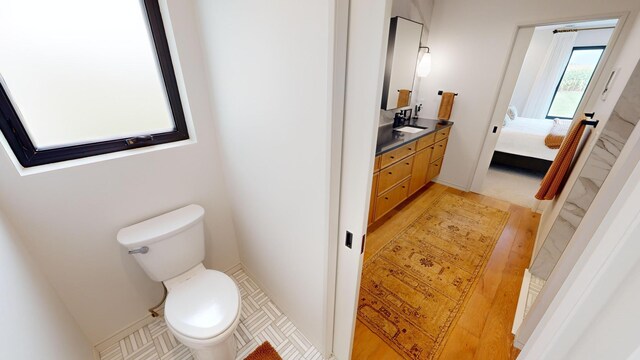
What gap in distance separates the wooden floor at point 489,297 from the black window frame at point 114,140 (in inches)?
70.3

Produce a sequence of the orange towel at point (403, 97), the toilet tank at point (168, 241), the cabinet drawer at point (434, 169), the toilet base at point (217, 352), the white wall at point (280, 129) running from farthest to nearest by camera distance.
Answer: the cabinet drawer at point (434, 169), the orange towel at point (403, 97), the toilet tank at point (168, 241), the toilet base at point (217, 352), the white wall at point (280, 129)

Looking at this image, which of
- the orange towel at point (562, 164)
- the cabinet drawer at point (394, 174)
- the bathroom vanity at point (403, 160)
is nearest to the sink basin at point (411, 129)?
the bathroom vanity at point (403, 160)

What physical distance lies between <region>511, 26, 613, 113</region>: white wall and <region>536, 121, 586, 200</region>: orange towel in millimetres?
3781

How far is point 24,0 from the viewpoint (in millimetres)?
969

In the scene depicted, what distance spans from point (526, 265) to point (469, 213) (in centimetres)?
82

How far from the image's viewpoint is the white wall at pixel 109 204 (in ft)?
3.59

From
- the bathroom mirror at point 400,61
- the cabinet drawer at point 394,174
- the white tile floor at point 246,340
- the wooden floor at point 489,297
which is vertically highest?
the bathroom mirror at point 400,61

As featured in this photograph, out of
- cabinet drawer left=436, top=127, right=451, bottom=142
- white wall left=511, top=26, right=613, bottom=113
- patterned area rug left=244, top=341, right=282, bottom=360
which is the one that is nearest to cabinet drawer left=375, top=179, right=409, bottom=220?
cabinet drawer left=436, top=127, right=451, bottom=142

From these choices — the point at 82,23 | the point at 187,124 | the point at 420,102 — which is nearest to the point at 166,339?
the point at 187,124

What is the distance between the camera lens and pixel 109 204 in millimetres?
1260

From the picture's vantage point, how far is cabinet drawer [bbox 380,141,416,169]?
2119 mm

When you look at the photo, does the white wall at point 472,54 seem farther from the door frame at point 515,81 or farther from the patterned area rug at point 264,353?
the patterned area rug at point 264,353

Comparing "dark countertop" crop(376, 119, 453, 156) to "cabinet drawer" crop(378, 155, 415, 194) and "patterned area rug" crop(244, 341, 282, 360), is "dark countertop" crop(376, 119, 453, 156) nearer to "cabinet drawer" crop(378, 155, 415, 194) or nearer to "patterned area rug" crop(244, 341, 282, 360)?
"cabinet drawer" crop(378, 155, 415, 194)

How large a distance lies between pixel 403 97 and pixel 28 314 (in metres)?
3.37
